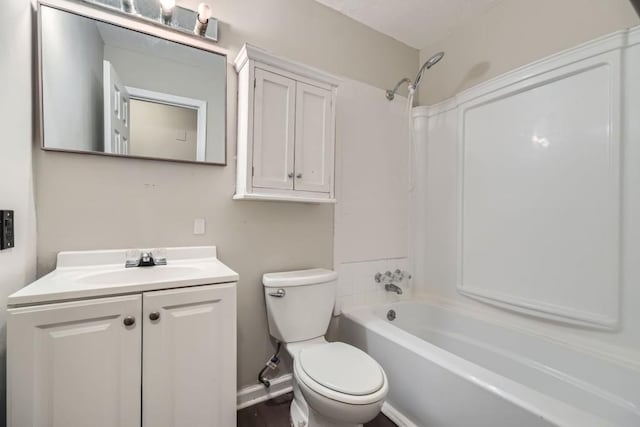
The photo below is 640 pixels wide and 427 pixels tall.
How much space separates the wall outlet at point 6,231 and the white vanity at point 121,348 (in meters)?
0.17

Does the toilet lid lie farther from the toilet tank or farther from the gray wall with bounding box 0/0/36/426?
the gray wall with bounding box 0/0/36/426

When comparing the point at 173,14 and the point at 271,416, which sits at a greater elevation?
the point at 173,14

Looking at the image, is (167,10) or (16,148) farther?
(167,10)

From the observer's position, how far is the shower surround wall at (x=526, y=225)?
134cm

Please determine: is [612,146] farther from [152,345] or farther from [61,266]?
[61,266]

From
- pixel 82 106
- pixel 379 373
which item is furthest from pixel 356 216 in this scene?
pixel 82 106

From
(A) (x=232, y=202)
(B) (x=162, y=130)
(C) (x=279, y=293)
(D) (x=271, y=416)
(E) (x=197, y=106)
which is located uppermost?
(E) (x=197, y=106)

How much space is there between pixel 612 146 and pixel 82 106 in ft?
8.34

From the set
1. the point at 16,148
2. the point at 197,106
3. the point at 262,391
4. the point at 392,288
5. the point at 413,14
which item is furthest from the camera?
the point at 392,288

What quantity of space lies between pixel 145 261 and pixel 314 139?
1112 millimetres

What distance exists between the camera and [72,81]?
49.8 inches

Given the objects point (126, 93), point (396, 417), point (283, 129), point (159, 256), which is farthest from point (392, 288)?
point (126, 93)

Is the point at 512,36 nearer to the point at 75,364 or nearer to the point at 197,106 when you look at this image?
the point at 197,106

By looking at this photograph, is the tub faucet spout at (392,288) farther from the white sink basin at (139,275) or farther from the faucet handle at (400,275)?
the white sink basin at (139,275)
